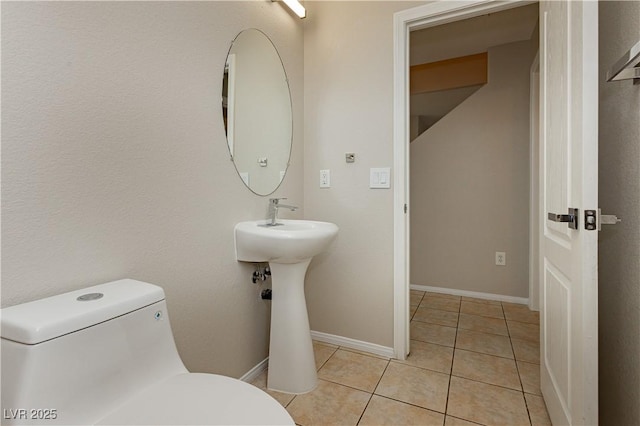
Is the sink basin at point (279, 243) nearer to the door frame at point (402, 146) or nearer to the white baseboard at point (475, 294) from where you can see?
the door frame at point (402, 146)

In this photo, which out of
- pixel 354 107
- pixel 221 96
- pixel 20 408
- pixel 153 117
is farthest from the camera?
pixel 354 107

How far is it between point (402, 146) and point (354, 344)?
1.25m

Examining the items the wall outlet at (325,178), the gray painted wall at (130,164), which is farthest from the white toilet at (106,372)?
the wall outlet at (325,178)

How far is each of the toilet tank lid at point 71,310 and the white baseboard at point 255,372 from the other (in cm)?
88

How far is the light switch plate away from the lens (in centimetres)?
180

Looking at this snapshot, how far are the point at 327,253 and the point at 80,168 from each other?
1.40 m

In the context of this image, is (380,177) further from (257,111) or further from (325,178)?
(257,111)

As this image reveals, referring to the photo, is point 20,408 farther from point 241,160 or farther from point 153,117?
point 241,160

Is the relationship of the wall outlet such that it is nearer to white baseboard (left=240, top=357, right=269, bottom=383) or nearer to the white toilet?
white baseboard (left=240, top=357, right=269, bottom=383)

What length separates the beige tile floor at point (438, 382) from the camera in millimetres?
1339

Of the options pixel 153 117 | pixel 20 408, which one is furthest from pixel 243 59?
pixel 20 408

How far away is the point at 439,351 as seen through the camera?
190 cm

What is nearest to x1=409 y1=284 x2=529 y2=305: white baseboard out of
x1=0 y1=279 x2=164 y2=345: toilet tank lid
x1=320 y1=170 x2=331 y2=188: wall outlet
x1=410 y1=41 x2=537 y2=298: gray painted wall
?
x1=410 y1=41 x2=537 y2=298: gray painted wall

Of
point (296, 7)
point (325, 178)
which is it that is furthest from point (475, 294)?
point (296, 7)
